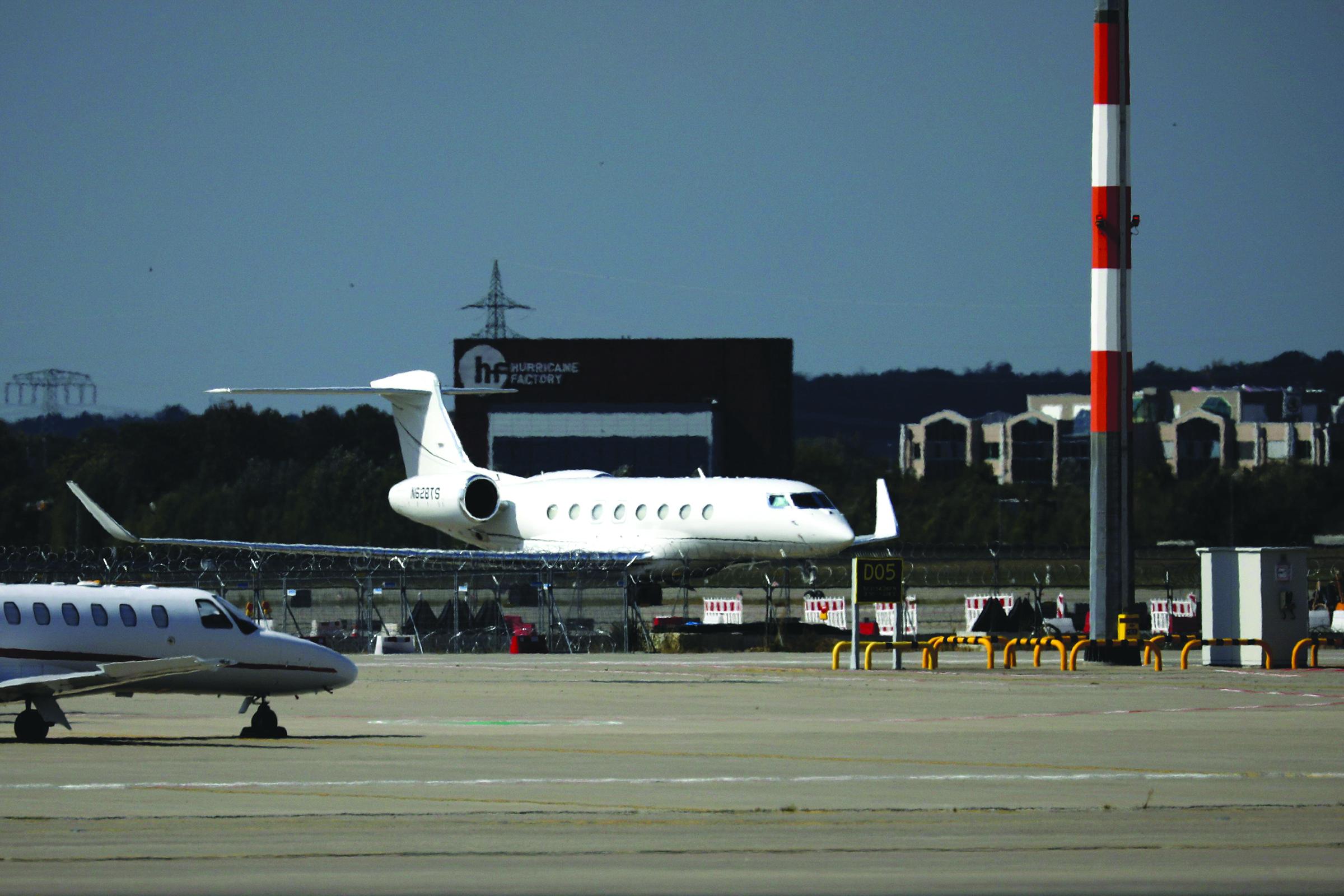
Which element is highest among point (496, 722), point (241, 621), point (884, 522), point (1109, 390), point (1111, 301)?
point (1111, 301)

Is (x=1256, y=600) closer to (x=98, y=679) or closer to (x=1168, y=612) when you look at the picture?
(x=1168, y=612)

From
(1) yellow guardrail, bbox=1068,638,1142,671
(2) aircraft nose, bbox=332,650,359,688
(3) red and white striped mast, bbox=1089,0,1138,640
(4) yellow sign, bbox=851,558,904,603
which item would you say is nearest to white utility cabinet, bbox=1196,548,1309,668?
(1) yellow guardrail, bbox=1068,638,1142,671

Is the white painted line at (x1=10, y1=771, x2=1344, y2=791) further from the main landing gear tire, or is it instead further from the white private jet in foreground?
the white private jet in foreground

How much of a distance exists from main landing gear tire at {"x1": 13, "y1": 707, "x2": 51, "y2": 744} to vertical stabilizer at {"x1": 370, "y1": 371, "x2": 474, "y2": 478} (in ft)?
146

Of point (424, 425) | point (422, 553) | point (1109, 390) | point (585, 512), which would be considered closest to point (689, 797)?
point (1109, 390)

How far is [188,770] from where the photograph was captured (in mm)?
17078

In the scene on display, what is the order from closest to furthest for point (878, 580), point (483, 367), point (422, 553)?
1. point (878, 580)
2. point (422, 553)
3. point (483, 367)

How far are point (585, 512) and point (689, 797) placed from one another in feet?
144

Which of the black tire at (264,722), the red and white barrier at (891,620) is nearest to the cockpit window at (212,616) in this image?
the black tire at (264,722)

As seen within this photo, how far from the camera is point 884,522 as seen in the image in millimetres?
59188

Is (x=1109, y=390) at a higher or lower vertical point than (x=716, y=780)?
higher

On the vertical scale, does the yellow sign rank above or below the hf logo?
below

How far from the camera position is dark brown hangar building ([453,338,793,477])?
330 feet

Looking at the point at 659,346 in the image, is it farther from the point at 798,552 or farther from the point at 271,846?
the point at 271,846
